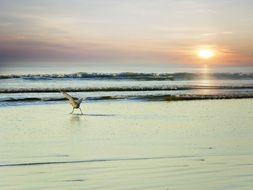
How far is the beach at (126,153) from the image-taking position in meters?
6.85

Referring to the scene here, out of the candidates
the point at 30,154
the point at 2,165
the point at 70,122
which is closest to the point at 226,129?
the point at 70,122

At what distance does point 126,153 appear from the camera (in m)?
9.04

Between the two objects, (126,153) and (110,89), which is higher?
(110,89)

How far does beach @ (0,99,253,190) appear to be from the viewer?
22.5 feet

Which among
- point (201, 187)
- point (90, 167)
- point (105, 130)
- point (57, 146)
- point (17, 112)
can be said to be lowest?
point (201, 187)

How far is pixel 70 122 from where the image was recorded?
14.7 metres

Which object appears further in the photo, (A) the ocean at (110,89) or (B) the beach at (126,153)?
(A) the ocean at (110,89)

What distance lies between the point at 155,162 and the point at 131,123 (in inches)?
233

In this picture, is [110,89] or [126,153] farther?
[110,89]

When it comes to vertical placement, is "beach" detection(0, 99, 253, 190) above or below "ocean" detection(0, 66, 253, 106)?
below

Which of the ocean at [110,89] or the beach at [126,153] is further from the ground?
the ocean at [110,89]

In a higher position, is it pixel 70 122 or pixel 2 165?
pixel 70 122

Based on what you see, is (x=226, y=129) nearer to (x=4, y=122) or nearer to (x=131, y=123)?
(x=131, y=123)

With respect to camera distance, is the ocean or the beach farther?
the ocean
